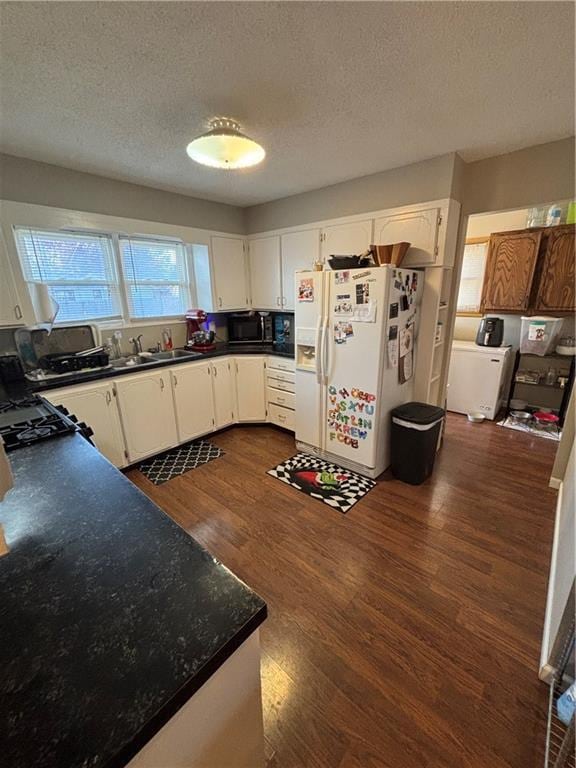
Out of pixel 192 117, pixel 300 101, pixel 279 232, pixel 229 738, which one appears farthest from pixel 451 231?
pixel 229 738

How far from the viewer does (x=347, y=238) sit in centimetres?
297

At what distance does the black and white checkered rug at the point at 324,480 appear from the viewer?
251cm

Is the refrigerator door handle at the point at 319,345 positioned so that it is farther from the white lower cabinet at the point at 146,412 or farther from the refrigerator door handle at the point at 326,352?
the white lower cabinet at the point at 146,412

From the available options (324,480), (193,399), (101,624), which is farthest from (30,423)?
(324,480)

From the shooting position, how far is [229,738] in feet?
2.27

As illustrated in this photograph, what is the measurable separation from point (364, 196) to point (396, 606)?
304 cm

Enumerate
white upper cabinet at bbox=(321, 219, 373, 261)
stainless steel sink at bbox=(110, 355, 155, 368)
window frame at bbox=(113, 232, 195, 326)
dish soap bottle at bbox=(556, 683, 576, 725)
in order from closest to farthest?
dish soap bottle at bbox=(556, 683, 576, 725) < white upper cabinet at bbox=(321, 219, 373, 261) < stainless steel sink at bbox=(110, 355, 155, 368) < window frame at bbox=(113, 232, 195, 326)

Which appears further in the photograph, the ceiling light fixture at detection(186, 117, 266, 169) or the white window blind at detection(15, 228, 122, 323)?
the white window blind at detection(15, 228, 122, 323)

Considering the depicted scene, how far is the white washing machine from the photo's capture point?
3781 millimetres

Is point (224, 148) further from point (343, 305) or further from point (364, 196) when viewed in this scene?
point (364, 196)

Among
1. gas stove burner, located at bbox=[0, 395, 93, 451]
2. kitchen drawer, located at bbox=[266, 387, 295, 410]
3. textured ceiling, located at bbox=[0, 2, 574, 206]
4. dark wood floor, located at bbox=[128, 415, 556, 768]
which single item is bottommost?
dark wood floor, located at bbox=[128, 415, 556, 768]

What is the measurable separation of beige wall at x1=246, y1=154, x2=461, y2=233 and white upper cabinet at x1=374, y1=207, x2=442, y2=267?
4.1 inches

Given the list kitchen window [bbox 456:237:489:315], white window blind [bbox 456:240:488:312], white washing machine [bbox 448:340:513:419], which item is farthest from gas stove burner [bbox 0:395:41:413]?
white window blind [bbox 456:240:488:312]

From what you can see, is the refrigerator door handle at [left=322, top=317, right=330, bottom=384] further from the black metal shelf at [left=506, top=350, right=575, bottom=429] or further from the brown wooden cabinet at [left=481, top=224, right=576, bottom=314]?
the black metal shelf at [left=506, top=350, right=575, bottom=429]
